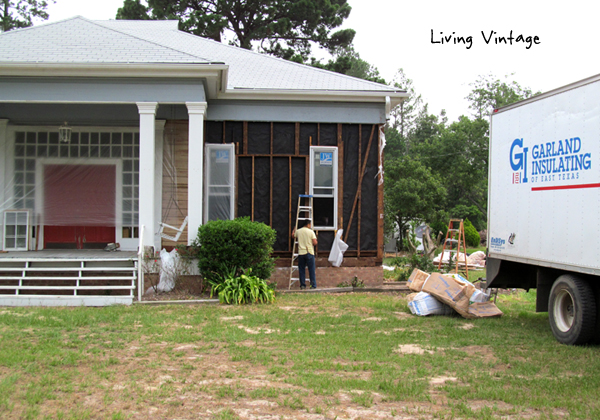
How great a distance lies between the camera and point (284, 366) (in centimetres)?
594

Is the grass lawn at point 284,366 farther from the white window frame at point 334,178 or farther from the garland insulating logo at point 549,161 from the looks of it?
the white window frame at point 334,178

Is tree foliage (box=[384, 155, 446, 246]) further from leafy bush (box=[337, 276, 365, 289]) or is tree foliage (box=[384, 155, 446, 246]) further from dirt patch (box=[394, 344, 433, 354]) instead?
dirt patch (box=[394, 344, 433, 354])

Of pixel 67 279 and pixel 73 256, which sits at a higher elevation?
pixel 73 256

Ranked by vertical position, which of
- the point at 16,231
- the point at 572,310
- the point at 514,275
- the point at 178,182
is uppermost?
the point at 178,182

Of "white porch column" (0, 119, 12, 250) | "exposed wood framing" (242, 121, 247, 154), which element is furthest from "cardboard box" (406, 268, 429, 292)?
"white porch column" (0, 119, 12, 250)

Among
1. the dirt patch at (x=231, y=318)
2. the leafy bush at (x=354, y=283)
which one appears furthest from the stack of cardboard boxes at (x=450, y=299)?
the leafy bush at (x=354, y=283)

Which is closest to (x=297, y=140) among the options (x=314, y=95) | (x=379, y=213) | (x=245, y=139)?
(x=314, y=95)

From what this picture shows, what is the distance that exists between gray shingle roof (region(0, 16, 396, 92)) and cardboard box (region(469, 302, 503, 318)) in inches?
221

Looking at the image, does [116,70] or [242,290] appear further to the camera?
[116,70]

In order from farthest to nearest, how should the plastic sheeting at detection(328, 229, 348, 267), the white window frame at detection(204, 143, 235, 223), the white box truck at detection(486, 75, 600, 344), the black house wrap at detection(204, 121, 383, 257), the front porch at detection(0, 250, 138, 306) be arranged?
the black house wrap at detection(204, 121, 383, 257) < the white window frame at detection(204, 143, 235, 223) < the plastic sheeting at detection(328, 229, 348, 267) < the front porch at detection(0, 250, 138, 306) < the white box truck at detection(486, 75, 600, 344)

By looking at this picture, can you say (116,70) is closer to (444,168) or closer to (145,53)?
(145,53)

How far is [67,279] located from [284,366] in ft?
19.1

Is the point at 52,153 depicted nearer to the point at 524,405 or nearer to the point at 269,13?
the point at 524,405

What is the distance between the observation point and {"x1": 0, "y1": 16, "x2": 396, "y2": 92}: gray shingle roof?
10.6m
